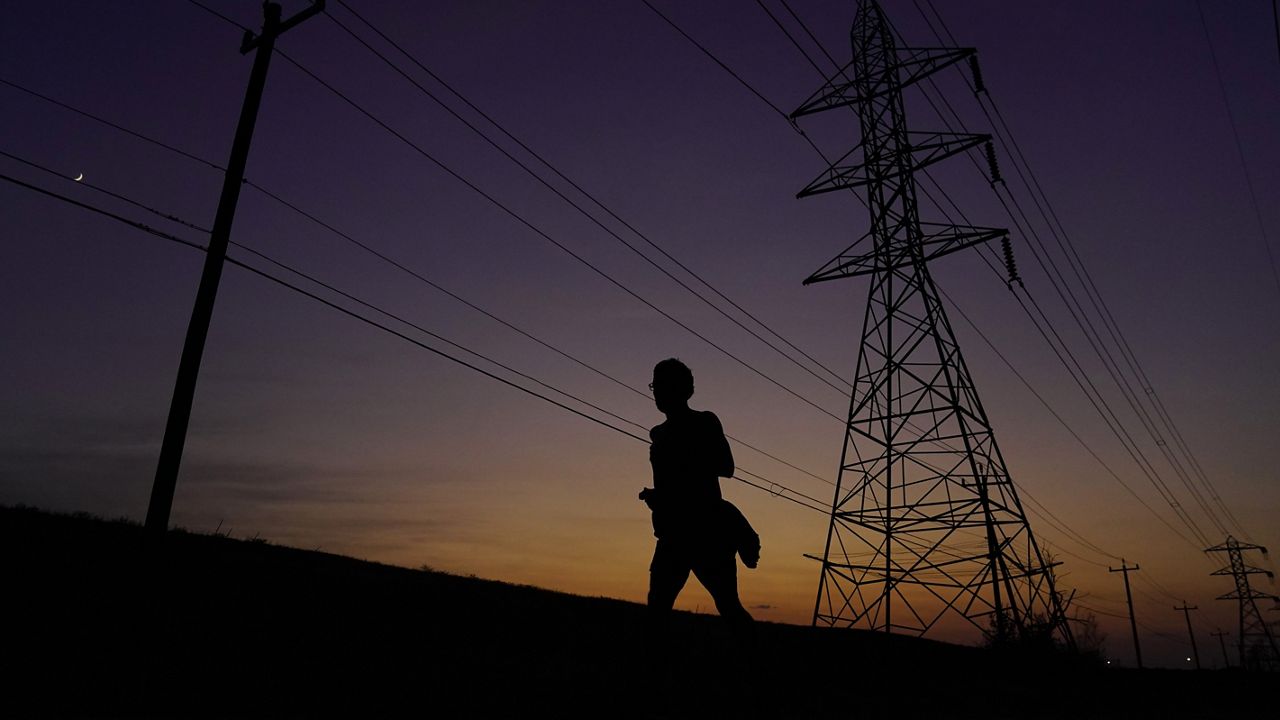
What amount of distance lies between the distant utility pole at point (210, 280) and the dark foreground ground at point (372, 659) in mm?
712

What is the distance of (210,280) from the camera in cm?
895

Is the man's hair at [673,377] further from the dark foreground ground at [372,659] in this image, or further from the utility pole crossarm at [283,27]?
the utility pole crossarm at [283,27]

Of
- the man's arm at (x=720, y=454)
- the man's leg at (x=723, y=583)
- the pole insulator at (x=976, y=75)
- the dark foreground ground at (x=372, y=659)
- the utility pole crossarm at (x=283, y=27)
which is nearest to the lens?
the dark foreground ground at (x=372, y=659)

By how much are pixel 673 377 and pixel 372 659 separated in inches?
141

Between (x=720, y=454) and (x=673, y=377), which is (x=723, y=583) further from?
(x=673, y=377)

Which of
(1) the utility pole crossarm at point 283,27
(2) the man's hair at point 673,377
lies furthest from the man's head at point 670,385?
(1) the utility pole crossarm at point 283,27

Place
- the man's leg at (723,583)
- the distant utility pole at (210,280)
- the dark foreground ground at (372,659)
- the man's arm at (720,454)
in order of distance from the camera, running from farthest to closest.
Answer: the distant utility pole at (210,280) → the man's arm at (720,454) → the man's leg at (723,583) → the dark foreground ground at (372,659)

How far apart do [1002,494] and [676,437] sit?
512 inches

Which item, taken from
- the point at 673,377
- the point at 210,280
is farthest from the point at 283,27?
the point at 673,377

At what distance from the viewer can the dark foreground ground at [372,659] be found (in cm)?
495

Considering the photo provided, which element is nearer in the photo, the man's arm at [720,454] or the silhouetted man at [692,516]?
the silhouetted man at [692,516]

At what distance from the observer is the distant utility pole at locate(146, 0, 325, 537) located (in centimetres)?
809

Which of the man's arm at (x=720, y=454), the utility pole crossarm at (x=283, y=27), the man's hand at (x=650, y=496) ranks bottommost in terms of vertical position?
the man's hand at (x=650, y=496)

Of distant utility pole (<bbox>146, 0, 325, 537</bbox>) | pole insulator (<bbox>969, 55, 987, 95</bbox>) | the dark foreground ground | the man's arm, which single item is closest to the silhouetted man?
the man's arm
